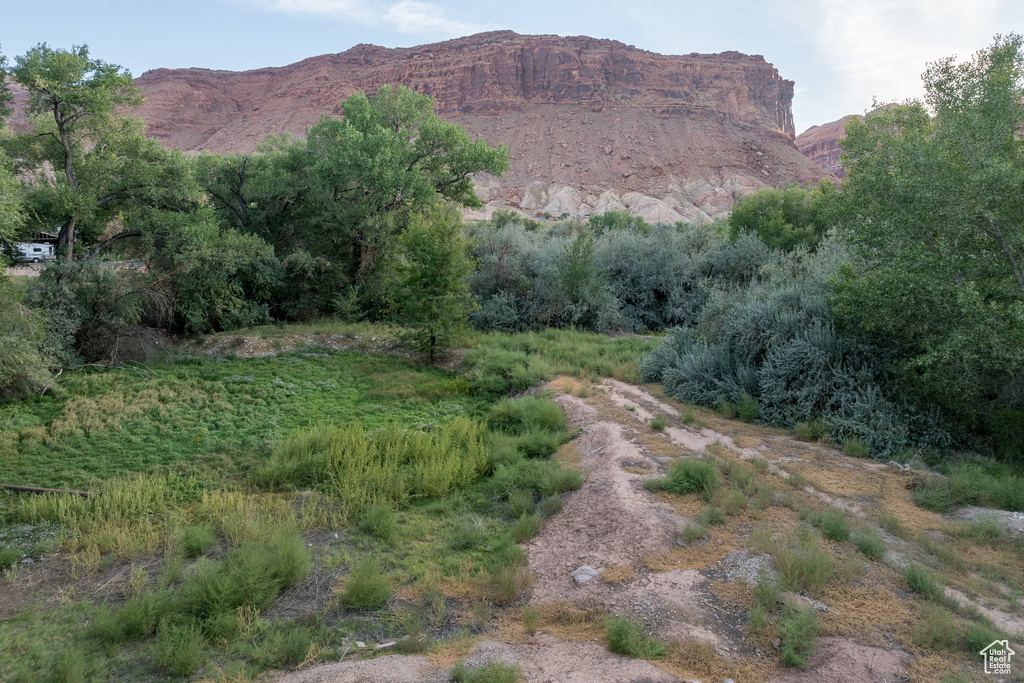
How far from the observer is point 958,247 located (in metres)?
8.48

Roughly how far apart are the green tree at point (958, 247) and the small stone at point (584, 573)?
610 cm

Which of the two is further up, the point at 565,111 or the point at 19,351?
the point at 565,111

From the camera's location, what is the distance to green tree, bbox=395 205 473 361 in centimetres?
1429

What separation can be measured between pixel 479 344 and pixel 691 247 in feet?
39.3

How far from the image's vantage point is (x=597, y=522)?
626cm

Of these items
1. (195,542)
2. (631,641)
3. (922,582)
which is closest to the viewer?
(631,641)

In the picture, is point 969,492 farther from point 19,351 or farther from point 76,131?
point 76,131

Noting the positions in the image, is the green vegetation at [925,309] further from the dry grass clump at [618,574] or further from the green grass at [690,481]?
the dry grass clump at [618,574]

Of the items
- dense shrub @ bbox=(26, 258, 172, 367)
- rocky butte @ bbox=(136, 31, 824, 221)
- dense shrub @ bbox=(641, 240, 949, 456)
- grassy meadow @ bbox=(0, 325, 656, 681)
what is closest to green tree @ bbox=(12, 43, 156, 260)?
dense shrub @ bbox=(26, 258, 172, 367)

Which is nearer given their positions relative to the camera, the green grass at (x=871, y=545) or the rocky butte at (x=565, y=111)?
the green grass at (x=871, y=545)

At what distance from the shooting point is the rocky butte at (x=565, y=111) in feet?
230

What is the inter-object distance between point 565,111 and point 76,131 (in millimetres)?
76167

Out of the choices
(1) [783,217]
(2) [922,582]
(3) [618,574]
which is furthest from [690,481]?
(1) [783,217]

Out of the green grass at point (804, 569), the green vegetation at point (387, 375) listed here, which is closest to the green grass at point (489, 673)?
the green vegetation at point (387, 375)
